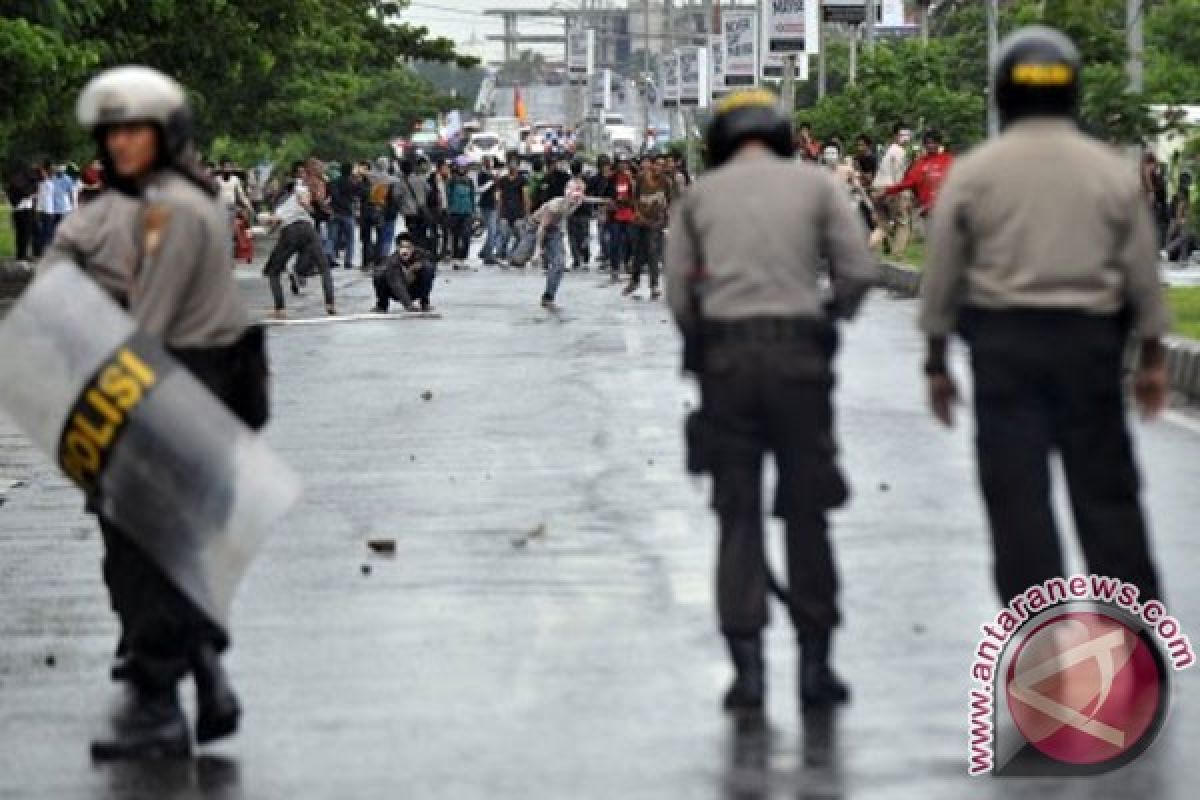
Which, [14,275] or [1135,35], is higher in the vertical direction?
[1135,35]

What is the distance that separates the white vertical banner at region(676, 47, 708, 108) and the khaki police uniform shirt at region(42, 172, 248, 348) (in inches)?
3215

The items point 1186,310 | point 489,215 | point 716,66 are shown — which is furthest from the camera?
point 716,66

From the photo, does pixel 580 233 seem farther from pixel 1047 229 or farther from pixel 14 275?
pixel 1047 229

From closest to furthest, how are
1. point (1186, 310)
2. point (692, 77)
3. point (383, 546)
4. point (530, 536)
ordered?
1. point (383, 546)
2. point (530, 536)
3. point (1186, 310)
4. point (692, 77)

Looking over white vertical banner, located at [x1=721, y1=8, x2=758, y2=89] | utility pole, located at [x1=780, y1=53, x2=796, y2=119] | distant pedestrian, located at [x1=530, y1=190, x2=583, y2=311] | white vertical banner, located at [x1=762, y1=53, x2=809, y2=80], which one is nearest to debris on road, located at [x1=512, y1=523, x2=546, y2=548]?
distant pedestrian, located at [x1=530, y1=190, x2=583, y2=311]

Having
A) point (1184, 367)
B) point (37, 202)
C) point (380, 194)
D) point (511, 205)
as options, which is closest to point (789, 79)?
point (511, 205)

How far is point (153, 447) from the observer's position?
31.7 feet

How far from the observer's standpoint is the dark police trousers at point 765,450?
33.5 ft

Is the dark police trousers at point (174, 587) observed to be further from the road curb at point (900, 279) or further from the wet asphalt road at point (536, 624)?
the road curb at point (900, 279)

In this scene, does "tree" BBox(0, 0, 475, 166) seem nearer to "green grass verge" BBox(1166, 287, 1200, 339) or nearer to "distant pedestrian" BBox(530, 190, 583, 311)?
"distant pedestrian" BBox(530, 190, 583, 311)

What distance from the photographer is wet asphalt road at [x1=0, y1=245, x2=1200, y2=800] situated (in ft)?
31.2

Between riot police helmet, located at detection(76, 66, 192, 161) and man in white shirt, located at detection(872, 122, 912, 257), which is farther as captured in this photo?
man in white shirt, located at detection(872, 122, 912, 257)

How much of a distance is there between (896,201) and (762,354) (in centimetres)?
3749

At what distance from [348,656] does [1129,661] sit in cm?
290
